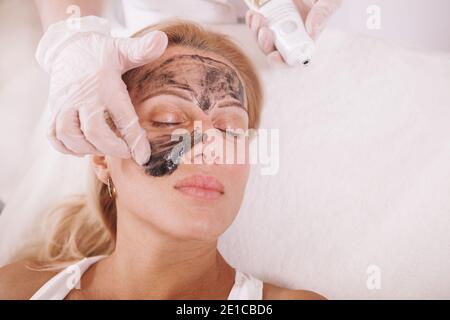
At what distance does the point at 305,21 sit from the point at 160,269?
72cm

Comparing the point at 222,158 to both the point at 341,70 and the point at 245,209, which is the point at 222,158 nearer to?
the point at 245,209

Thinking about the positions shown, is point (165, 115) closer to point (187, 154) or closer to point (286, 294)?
point (187, 154)

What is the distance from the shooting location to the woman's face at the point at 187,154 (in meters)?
1.04

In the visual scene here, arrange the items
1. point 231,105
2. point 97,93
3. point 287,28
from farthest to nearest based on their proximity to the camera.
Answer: point 287,28 < point 231,105 < point 97,93

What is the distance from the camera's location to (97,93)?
1019 millimetres

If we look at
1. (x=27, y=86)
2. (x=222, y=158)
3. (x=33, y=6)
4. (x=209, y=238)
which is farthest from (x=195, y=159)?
(x=33, y=6)

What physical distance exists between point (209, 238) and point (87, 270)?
0.36 m

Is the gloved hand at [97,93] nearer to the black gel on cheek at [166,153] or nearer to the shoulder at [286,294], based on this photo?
the black gel on cheek at [166,153]

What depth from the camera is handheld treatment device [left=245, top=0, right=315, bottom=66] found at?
127cm

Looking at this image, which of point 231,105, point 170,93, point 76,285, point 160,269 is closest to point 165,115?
point 170,93

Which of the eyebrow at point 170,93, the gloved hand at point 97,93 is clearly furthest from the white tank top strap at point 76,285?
the eyebrow at point 170,93

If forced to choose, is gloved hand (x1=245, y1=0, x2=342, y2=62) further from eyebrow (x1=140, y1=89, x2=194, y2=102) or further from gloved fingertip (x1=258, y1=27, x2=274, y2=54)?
eyebrow (x1=140, y1=89, x2=194, y2=102)

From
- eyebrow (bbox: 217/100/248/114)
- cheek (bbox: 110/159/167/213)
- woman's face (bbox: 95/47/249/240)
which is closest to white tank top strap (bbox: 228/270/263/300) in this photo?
woman's face (bbox: 95/47/249/240)

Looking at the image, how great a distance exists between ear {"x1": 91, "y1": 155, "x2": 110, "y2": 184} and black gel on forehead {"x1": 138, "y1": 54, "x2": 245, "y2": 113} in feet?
0.59
